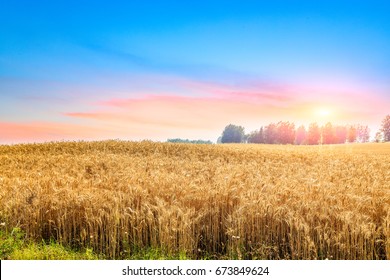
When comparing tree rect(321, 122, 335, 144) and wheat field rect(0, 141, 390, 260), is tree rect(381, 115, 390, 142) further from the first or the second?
wheat field rect(0, 141, 390, 260)

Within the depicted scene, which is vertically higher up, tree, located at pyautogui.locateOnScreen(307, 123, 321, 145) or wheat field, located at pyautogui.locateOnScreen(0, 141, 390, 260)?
tree, located at pyautogui.locateOnScreen(307, 123, 321, 145)

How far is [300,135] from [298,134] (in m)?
0.90

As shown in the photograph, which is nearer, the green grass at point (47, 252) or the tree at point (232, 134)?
the green grass at point (47, 252)

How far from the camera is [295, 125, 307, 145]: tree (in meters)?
154

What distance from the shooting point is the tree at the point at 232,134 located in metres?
163

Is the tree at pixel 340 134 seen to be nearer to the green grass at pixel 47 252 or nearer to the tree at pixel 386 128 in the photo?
the tree at pixel 386 128

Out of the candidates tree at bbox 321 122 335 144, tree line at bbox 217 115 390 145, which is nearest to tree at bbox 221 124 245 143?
tree line at bbox 217 115 390 145

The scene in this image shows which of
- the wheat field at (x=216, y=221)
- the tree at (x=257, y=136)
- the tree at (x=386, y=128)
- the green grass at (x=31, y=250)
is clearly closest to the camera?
the wheat field at (x=216, y=221)

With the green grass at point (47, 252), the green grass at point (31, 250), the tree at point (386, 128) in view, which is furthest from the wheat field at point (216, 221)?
the tree at point (386, 128)

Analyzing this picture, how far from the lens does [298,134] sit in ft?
519

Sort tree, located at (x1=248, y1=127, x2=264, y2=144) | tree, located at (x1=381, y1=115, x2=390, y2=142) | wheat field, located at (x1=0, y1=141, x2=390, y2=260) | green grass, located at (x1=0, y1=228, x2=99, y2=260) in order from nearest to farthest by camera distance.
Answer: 1. wheat field, located at (x1=0, y1=141, x2=390, y2=260)
2. green grass, located at (x1=0, y1=228, x2=99, y2=260)
3. tree, located at (x1=381, y1=115, x2=390, y2=142)
4. tree, located at (x1=248, y1=127, x2=264, y2=144)
